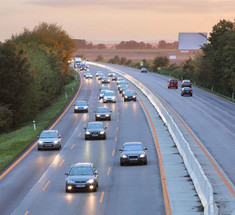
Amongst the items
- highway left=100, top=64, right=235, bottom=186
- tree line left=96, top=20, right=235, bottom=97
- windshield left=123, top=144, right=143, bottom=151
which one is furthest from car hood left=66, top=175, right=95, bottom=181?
tree line left=96, top=20, right=235, bottom=97

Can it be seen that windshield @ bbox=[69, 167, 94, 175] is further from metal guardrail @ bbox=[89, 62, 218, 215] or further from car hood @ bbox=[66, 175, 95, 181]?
metal guardrail @ bbox=[89, 62, 218, 215]

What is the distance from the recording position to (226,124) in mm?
54594

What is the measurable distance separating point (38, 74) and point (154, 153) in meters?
49.4

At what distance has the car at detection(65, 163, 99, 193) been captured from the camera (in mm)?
26594

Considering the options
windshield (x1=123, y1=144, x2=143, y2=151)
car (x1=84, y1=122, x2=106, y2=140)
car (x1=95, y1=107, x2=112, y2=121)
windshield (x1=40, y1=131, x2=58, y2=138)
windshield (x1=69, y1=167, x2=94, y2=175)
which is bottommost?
car (x1=95, y1=107, x2=112, y2=121)

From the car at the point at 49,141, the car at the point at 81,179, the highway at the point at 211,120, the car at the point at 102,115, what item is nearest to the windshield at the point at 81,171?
the car at the point at 81,179

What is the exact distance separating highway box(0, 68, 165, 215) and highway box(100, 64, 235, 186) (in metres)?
4.20

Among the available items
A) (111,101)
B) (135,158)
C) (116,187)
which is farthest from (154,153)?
(111,101)

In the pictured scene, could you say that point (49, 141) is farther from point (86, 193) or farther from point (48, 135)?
point (86, 193)

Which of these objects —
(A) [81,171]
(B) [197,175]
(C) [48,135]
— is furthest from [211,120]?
(A) [81,171]

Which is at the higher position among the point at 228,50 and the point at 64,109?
the point at 228,50

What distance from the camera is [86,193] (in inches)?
1054

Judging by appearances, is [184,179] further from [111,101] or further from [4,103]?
[111,101]

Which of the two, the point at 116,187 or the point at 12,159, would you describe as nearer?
the point at 116,187
